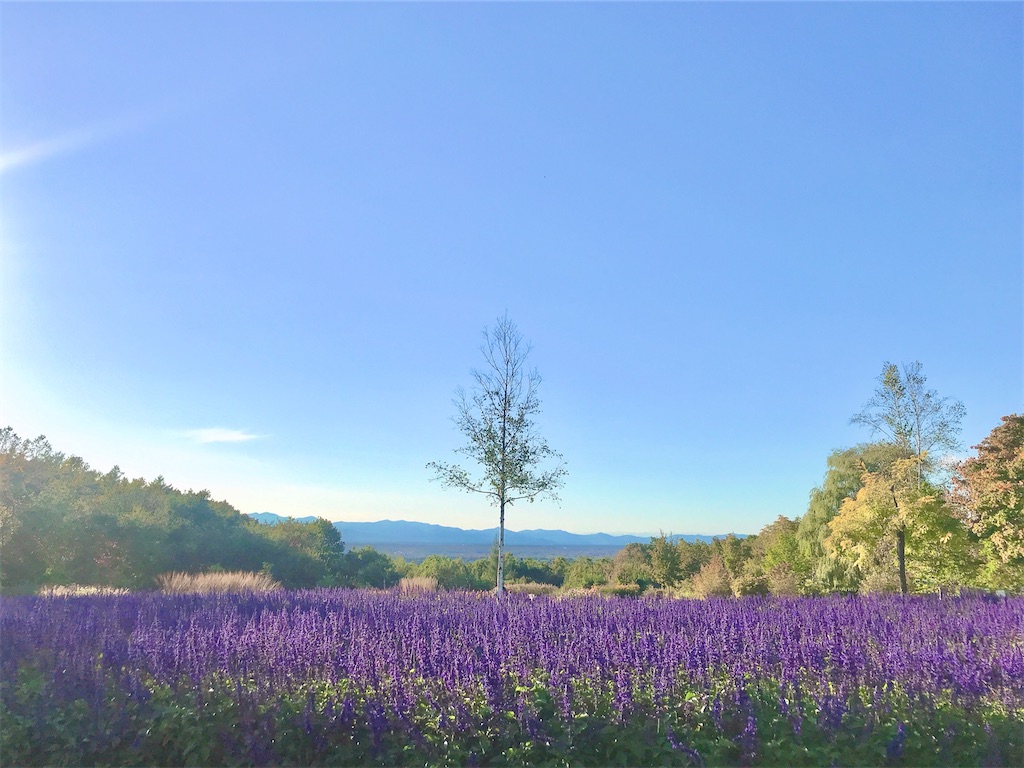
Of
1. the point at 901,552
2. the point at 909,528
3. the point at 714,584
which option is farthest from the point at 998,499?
the point at 714,584

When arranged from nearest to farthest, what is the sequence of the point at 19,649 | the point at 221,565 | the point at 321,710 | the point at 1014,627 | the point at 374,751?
the point at 374,751
the point at 321,710
the point at 19,649
the point at 1014,627
the point at 221,565

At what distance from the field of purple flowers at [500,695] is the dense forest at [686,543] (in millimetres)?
7972

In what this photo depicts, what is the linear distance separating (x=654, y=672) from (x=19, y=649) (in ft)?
19.9

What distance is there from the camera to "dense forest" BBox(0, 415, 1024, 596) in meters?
13.7

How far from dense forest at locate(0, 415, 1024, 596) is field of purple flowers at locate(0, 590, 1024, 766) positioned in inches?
314

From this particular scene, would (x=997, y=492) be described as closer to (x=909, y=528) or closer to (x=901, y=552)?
(x=909, y=528)

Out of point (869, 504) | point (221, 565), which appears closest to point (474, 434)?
point (869, 504)

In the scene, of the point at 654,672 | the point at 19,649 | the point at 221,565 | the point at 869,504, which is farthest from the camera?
the point at 221,565

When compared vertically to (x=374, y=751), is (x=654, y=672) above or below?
above

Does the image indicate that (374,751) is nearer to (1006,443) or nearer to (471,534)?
(1006,443)

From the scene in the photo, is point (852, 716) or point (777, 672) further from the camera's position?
point (777, 672)

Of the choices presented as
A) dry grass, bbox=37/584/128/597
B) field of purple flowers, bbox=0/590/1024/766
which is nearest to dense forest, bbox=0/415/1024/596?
dry grass, bbox=37/584/128/597

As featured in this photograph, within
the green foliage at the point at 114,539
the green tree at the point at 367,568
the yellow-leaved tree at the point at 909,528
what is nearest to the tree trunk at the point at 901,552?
the yellow-leaved tree at the point at 909,528

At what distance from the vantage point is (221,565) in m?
24.5
